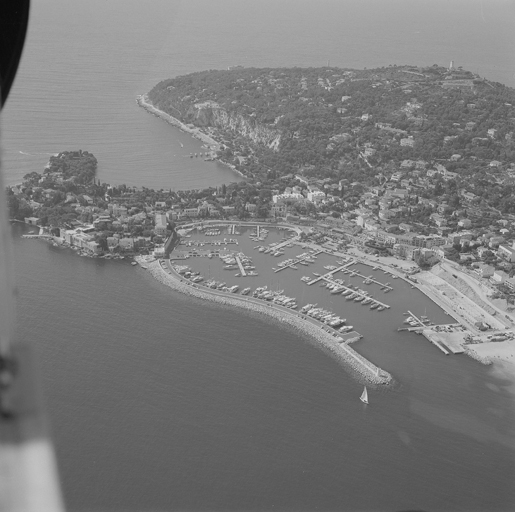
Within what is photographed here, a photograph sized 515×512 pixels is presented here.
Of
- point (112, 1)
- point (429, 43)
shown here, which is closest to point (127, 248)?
point (112, 1)

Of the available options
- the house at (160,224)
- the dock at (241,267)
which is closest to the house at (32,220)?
the house at (160,224)

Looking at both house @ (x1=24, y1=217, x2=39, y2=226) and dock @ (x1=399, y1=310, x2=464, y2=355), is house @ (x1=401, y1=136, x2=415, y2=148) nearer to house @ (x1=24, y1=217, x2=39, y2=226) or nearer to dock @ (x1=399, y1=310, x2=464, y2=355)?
dock @ (x1=399, y1=310, x2=464, y2=355)

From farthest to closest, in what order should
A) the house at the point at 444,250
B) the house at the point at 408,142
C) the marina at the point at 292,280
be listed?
the house at the point at 408,142 < the house at the point at 444,250 < the marina at the point at 292,280

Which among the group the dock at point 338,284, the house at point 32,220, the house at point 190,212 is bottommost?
the house at point 32,220

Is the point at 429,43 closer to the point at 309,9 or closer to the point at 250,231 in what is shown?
the point at 309,9

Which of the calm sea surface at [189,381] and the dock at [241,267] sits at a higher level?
the calm sea surface at [189,381]

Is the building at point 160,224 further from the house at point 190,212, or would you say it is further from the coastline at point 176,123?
the coastline at point 176,123

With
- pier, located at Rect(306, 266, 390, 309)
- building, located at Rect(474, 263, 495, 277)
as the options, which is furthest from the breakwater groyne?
building, located at Rect(474, 263, 495, 277)
